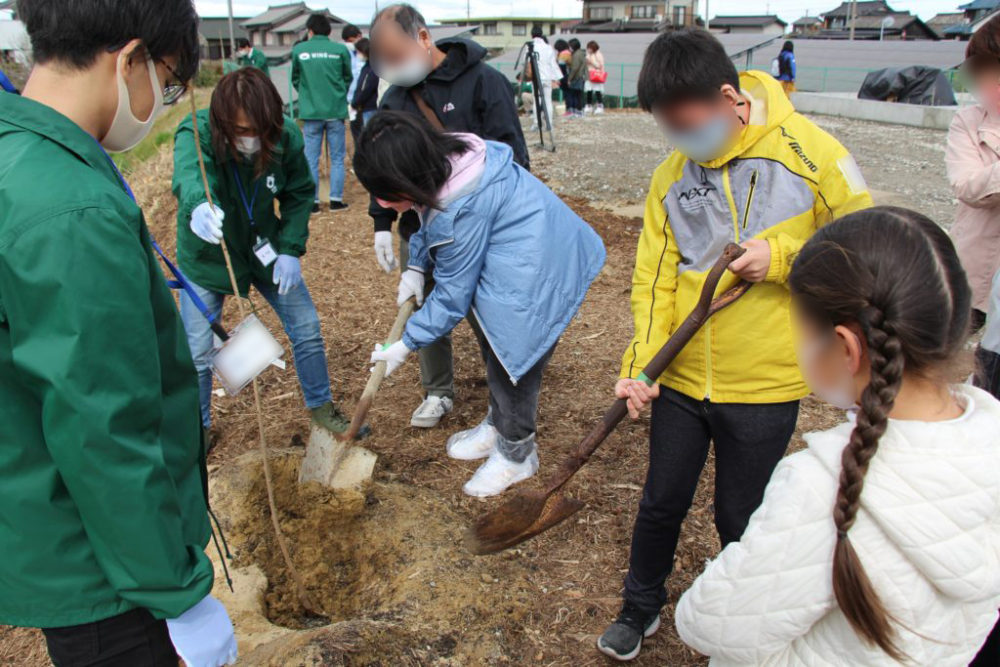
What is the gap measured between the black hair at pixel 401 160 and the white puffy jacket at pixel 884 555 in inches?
63.5

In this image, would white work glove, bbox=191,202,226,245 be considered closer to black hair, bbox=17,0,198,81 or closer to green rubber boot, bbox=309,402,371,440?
green rubber boot, bbox=309,402,371,440

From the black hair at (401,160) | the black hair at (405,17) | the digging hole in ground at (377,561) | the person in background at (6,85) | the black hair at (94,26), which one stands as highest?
the black hair at (405,17)

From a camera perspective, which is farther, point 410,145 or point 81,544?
point 410,145

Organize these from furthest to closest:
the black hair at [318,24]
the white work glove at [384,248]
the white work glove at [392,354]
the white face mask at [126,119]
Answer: the black hair at [318,24], the white work glove at [384,248], the white work glove at [392,354], the white face mask at [126,119]

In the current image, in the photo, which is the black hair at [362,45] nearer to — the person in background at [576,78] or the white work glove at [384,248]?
the white work glove at [384,248]

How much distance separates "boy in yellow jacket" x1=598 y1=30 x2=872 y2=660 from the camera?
5.98 feet

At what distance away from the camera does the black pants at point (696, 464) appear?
1953mm

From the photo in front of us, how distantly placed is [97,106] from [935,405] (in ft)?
5.00

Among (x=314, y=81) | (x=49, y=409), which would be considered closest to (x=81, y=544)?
(x=49, y=409)

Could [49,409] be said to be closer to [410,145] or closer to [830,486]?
[830,486]

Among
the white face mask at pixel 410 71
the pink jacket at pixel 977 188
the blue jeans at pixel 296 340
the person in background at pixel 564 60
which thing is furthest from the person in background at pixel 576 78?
the blue jeans at pixel 296 340

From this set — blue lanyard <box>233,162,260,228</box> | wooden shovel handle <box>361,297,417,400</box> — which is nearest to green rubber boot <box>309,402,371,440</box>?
wooden shovel handle <box>361,297,417,400</box>

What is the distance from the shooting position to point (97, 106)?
1.31 metres

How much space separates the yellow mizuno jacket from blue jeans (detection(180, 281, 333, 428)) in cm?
189
